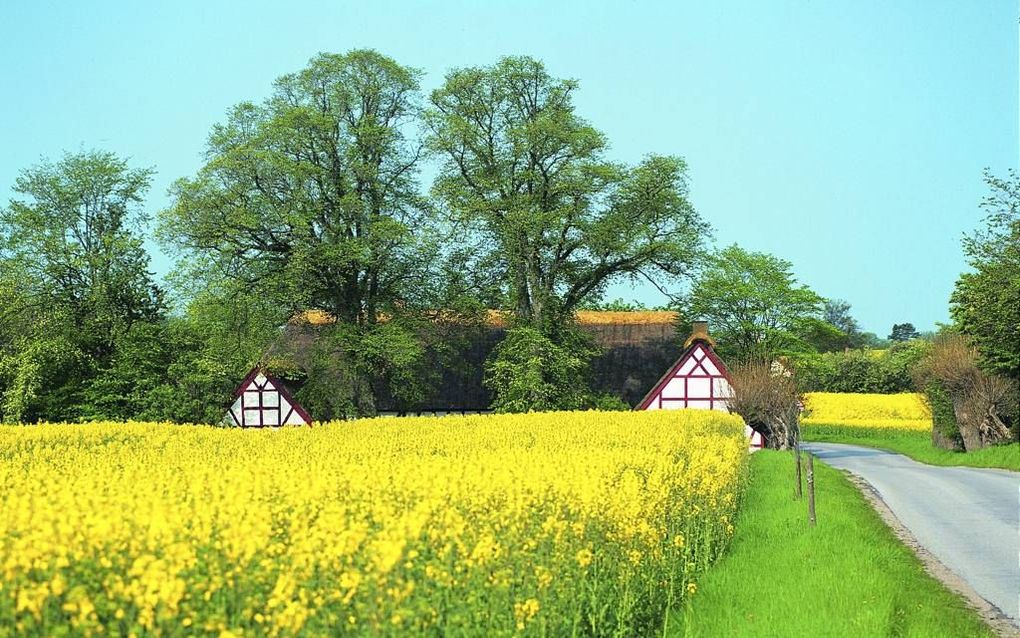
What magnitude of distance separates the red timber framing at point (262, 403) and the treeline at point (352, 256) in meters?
1.13

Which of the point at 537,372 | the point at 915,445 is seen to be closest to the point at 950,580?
the point at 537,372

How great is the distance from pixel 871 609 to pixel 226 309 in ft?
126

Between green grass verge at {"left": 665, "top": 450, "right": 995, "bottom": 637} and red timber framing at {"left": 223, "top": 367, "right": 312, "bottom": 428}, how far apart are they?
122ft

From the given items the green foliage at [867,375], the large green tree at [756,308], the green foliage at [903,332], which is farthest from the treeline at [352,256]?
the green foliage at [903,332]

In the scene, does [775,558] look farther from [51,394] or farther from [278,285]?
[51,394]

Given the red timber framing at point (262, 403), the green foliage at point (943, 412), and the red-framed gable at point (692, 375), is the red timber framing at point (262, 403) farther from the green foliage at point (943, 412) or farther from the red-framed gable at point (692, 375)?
the green foliage at point (943, 412)

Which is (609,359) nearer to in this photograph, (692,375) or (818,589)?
(692,375)

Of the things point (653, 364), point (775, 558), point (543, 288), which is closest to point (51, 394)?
point (543, 288)

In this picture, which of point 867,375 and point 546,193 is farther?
point 867,375

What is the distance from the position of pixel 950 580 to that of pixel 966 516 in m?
7.48

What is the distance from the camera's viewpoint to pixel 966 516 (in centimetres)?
2206

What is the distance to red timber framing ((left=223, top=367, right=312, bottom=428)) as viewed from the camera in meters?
54.0

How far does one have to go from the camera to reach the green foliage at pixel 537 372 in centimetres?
4806

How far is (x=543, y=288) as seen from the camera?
50.3 meters
